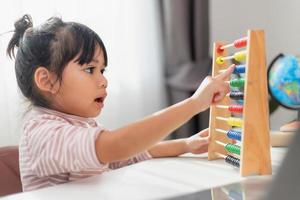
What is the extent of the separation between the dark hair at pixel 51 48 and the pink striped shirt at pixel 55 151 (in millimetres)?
110

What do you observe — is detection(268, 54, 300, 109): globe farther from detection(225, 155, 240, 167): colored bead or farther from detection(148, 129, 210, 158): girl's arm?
detection(225, 155, 240, 167): colored bead

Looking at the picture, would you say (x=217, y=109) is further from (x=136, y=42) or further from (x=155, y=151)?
(x=136, y=42)

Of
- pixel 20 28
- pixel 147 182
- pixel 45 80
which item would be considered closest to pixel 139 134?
pixel 147 182

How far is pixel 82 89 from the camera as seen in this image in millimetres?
924

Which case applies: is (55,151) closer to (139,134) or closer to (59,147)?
(59,147)

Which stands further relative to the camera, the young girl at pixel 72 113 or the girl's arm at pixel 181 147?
the girl's arm at pixel 181 147

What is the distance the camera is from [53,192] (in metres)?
0.65

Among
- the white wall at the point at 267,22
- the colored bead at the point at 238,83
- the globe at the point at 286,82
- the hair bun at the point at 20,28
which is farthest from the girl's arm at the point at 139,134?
the white wall at the point at 267,22

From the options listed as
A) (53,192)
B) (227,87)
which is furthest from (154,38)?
(53,192)

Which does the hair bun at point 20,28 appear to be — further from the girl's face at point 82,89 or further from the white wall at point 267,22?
the white wall at point 267,22

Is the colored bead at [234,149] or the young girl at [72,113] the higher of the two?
the young girl at [72,113]

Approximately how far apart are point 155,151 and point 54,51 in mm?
347

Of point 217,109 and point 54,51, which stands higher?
point 54,51

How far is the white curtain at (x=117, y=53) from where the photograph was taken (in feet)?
5.84
